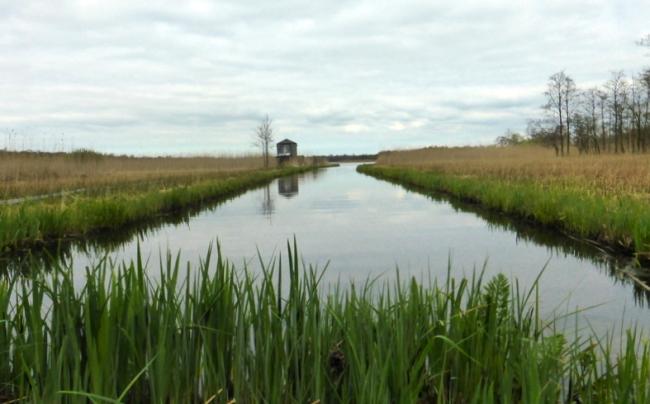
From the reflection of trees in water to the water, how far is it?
0.05 feet

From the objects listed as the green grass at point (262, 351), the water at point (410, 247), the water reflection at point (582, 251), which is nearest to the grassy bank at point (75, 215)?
the water at point (410, 247)

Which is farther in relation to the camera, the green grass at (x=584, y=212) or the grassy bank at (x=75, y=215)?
the grassy bank at (x=75, y=215)

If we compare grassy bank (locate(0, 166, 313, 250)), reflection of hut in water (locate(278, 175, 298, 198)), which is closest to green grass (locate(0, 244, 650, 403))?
grassy bank (locate(0, 166, 313, 250))

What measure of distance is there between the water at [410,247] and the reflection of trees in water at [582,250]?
2cm

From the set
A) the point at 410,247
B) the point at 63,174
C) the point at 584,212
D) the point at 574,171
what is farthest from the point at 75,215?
the point at 574,171

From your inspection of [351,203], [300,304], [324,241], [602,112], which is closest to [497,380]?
[300,304]

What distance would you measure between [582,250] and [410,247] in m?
2.47

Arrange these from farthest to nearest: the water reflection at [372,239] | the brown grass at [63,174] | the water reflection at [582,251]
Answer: the brown grass at [63,174] < the water reflection at [372,239] < the water reflection at [582,251]

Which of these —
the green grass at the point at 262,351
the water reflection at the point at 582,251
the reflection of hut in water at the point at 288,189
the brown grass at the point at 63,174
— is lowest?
the water reflection at the point at 582,251

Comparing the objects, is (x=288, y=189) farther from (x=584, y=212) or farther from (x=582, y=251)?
(x=582, y=251)

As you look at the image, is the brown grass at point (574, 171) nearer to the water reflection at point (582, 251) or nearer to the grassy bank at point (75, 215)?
the water reflection at point (582, 251)

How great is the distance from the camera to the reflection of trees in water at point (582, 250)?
17.5ft

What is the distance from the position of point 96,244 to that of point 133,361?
679 cm

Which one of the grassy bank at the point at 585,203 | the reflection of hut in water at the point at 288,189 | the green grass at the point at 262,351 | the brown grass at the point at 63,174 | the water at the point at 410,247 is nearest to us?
the green grass at the point at 262,351
